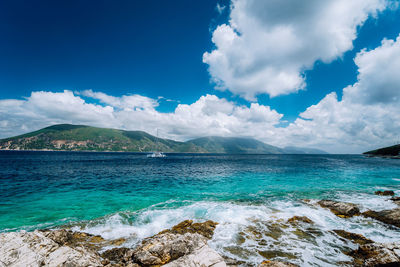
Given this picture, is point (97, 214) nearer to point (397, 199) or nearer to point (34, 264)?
point (34, 264)

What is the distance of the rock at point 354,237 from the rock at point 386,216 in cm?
638

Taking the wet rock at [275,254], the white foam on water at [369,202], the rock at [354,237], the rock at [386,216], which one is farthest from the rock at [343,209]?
the wet rock at [275,254]

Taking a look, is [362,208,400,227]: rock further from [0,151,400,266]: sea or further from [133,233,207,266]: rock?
[133,233,207,266]: rock

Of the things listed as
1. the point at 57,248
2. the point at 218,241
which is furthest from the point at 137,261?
the point at 218,241

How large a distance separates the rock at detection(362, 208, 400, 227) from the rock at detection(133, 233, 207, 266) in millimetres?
19499

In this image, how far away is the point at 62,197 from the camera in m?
24.6

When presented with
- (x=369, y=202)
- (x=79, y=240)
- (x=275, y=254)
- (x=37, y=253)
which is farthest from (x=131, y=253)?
(x=369, y=202)

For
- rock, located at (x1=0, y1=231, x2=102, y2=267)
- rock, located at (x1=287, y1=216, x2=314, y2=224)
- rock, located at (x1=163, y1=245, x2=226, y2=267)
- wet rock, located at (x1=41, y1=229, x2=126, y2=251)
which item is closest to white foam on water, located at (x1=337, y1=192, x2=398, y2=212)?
rock, located at (x1=287, y1=216, x2=314, y2=224)

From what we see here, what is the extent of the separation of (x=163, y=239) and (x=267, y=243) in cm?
782

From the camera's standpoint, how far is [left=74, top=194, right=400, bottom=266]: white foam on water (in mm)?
11188

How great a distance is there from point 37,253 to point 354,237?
71.3 ft

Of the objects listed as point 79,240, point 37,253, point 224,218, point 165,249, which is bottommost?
point 79,240

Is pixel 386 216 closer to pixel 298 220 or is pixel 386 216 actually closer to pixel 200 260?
pixel 298 220

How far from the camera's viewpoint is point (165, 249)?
984 cm
